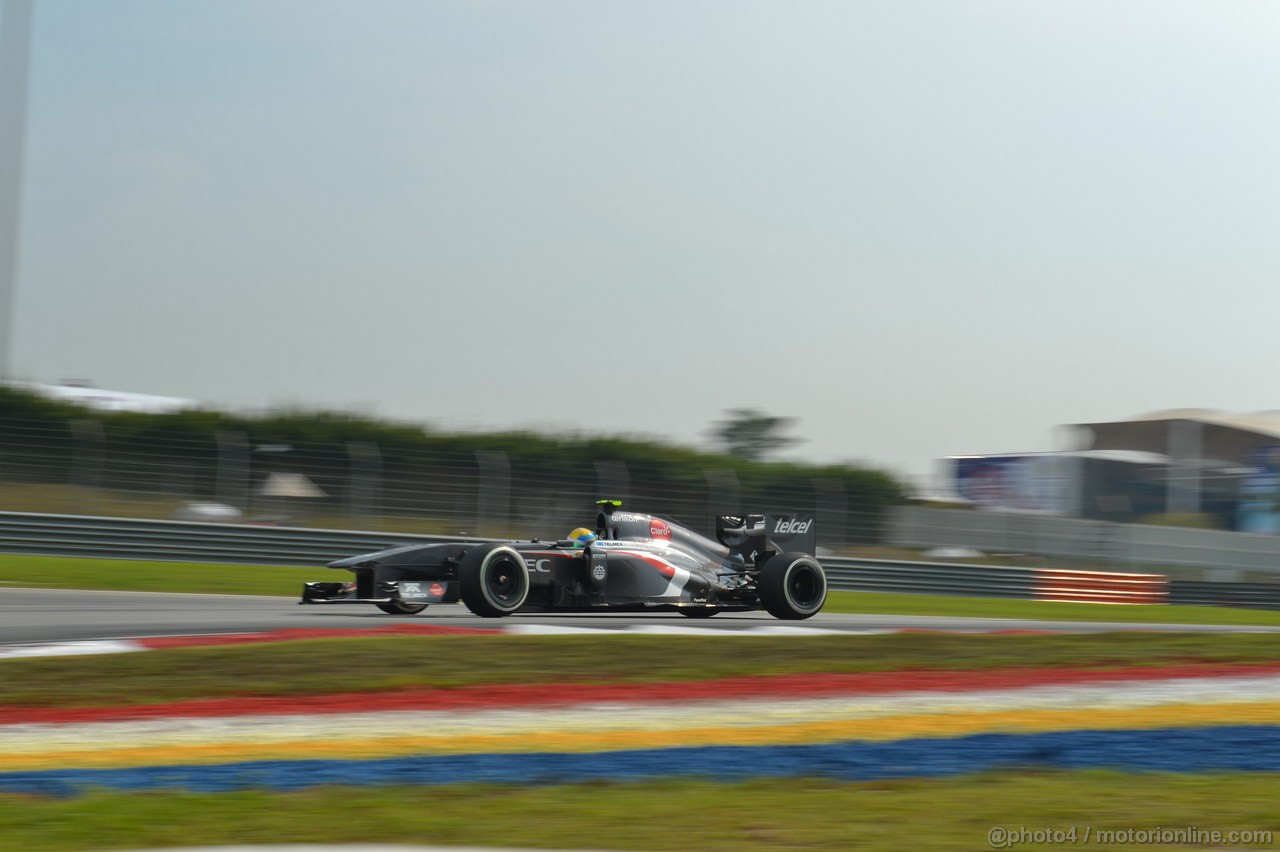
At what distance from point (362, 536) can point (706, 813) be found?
56.5 feet

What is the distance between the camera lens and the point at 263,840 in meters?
3.89

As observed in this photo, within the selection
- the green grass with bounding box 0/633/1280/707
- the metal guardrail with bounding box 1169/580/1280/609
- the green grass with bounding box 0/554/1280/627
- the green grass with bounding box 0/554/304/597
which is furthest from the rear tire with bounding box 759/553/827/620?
the metal guardrail with bounding box 1169/580/1280/609

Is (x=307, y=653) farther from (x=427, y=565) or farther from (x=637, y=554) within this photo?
(x=637, y=554)

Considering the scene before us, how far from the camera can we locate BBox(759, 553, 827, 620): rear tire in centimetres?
1277

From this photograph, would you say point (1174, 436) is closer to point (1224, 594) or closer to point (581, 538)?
point (1224, 594)

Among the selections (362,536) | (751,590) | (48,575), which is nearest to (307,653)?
(751,590)

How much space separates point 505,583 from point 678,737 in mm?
5435

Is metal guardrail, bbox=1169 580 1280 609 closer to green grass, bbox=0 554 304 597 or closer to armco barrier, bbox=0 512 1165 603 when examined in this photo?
armco barrier, bbox=0 512 1165 603

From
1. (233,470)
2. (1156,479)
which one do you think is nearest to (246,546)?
(233,470)

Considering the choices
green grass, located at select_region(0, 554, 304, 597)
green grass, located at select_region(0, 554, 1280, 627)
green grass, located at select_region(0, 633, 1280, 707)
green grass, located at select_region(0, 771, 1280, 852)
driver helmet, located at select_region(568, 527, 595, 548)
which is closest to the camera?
green grass, located at select_region(0, 771, 1280, 852)

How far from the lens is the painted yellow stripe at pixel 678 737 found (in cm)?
539

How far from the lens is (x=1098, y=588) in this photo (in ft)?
85.2

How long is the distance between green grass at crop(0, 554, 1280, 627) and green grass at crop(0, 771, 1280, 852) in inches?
315

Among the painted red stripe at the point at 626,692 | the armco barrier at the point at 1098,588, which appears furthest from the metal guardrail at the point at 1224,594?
the painted red stripe at the point at 626,692
